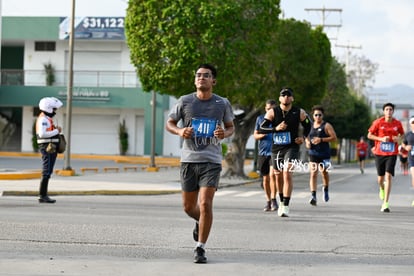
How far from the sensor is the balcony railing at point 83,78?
50.5m

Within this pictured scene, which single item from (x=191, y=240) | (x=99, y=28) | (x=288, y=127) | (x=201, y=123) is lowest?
(x=191, y=240)

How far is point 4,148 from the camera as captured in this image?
53344 millimetres

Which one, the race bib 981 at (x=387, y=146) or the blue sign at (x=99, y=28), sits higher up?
the blue sign at (x=99, y=28)

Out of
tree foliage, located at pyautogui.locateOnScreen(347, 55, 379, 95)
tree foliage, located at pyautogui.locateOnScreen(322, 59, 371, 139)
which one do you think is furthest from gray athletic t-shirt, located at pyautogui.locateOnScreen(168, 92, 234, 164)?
tree foliage, located at pyautogui.locateOnScreen(347, 55, 379, 95)

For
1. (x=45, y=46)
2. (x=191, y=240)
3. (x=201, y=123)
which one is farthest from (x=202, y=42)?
(x=45, y=46)

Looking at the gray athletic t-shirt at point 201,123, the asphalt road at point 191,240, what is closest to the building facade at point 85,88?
the asphalt road at point 191,240

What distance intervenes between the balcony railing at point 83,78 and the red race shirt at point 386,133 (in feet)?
114

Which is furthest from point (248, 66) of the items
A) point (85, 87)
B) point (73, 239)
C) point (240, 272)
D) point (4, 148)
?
point (4, 148)

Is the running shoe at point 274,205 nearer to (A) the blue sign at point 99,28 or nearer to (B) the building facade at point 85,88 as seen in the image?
(B) the building facade at point 85,88

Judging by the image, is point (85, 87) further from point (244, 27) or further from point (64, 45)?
point (244, 27)

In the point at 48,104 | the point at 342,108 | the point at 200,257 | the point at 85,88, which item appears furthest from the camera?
the point at 342,108

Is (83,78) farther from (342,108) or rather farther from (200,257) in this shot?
(200,257)

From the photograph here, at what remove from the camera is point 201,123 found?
352 inches

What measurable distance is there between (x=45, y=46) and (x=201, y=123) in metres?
45.3
